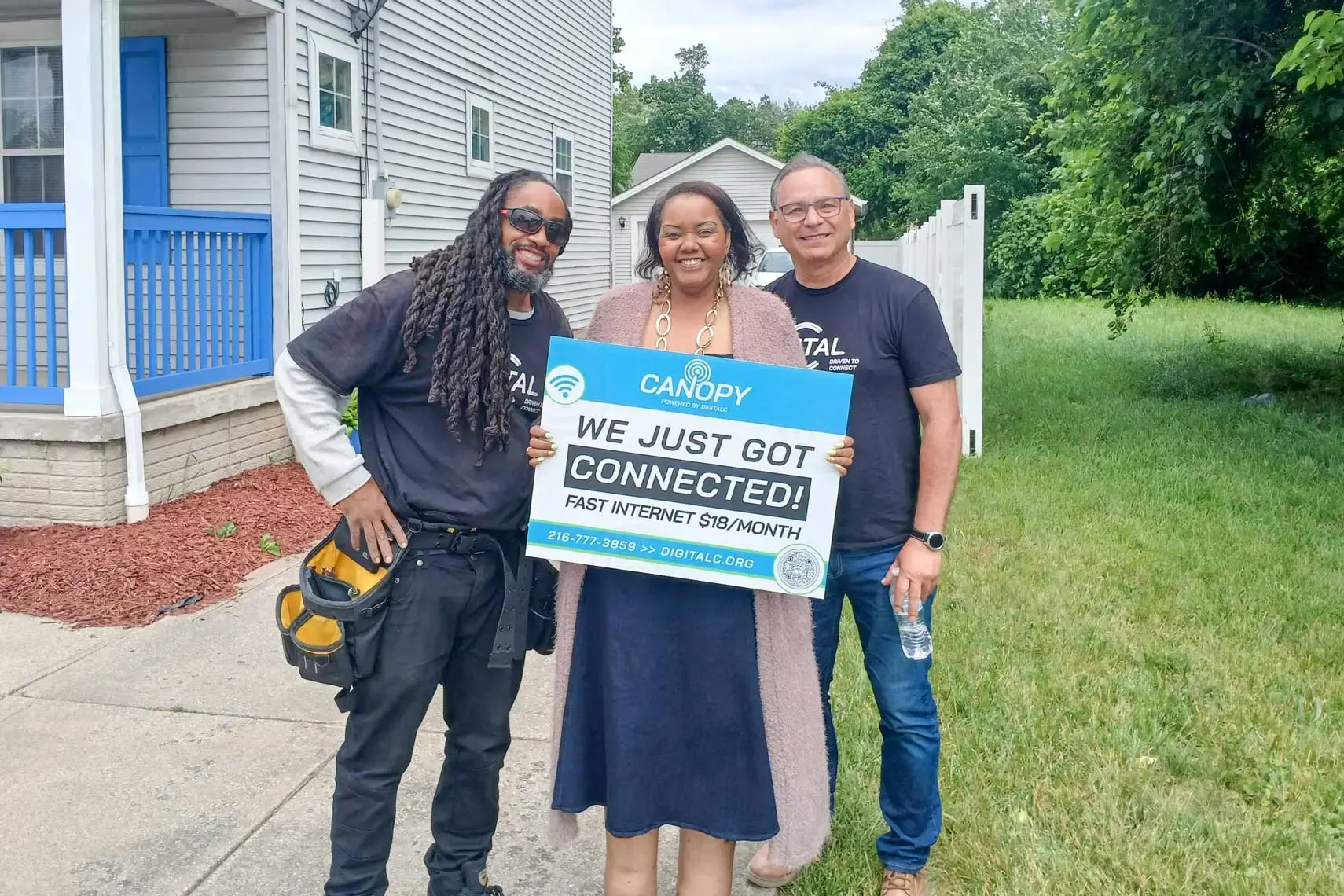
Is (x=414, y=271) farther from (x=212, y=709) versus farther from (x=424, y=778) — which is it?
(x=212, y=709)

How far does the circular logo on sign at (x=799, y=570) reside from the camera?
8.38ft

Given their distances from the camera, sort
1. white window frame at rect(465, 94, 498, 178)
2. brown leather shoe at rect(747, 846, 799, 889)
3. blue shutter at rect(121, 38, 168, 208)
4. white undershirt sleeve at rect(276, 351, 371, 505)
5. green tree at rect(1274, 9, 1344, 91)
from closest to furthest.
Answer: white undershirt sleeve at rect(276, 351, 371, 505) → brown leather shoe at rect(747, 846, 799, 889) → green tree at rect(1274, 9, 1344, 91) → blue shutter at rect(121, 38, 168, 208) → white window frame at rect(465, 94, 498, 178)

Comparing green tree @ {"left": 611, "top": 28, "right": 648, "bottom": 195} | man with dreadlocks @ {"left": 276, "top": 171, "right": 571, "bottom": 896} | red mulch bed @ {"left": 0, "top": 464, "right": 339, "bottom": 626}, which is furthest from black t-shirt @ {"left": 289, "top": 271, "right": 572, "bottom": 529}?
green tree @ {"left": 611, "top": 28, "right": 648, "bottom": 195}

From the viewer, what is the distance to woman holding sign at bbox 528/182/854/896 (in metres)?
2.54

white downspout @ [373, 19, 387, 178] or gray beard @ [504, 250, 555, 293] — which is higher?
white downspout @ [373, 19, 387, 178]

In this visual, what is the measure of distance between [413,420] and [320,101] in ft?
23.5

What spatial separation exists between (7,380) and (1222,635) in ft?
20.2

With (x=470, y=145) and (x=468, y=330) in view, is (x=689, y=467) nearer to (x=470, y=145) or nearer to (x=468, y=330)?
(x=468, y=330)

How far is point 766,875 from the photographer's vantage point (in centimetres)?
322

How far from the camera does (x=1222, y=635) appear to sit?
5.06 m

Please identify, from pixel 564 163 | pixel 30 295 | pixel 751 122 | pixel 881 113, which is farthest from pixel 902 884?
pixel 751 122

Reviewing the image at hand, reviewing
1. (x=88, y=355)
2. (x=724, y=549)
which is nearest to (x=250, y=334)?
(x=88, y=355)

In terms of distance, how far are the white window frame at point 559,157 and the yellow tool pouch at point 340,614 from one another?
1353 cm

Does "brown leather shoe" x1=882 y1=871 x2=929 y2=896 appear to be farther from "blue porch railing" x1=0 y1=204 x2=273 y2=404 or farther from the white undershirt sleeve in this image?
Result: "blue porch railing" x1=0 y1=204 x2=273 y2=404
